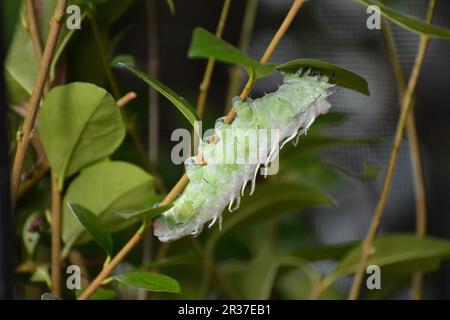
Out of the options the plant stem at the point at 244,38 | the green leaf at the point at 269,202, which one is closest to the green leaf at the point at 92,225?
the green leaf at the point at 269,202

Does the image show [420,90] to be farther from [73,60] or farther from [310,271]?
[73,60]

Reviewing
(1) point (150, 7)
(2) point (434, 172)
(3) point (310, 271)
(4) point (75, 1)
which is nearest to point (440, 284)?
(2) point (434, 172)

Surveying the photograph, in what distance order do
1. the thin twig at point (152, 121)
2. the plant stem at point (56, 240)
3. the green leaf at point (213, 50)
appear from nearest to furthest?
1. the green leaf at point (213, 50)
2. the plant stem at point (56, 240)
3. the thin twig at point (152, 121)

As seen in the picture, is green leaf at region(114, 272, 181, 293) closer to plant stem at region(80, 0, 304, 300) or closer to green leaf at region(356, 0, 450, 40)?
plant stem at region(80, 0, 304, 300)

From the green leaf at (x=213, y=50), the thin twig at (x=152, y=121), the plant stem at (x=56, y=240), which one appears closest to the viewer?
the green leaf at (x=213, y=50)

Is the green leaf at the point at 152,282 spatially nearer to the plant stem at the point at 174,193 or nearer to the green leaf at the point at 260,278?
the plant stem at the point at 174,193

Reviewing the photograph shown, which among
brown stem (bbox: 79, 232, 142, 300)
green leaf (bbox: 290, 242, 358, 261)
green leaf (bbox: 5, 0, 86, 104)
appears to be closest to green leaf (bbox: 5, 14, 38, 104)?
green leaf (bbox: 5, 0, 86, 104)

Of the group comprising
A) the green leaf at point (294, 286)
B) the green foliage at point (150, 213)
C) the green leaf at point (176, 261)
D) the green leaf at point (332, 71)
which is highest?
the green leaf at point (332, 71)
